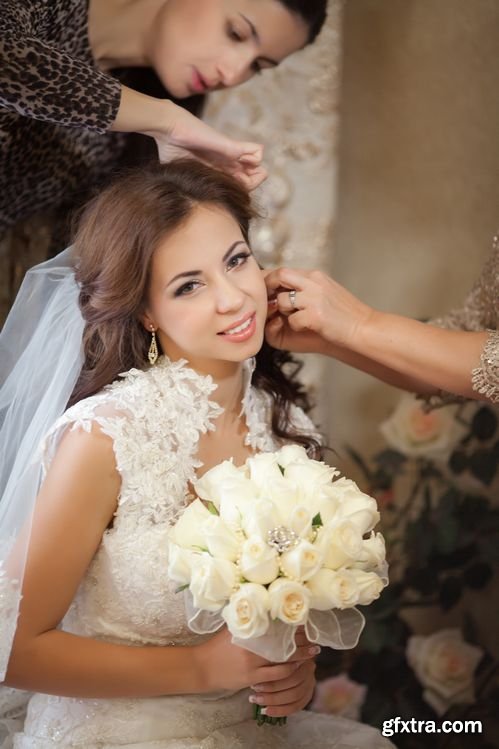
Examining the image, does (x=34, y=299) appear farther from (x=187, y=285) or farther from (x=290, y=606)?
(x=290, y=606)

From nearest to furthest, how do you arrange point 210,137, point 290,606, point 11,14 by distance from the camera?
point 290,606 → point 11,14 → point 210,137

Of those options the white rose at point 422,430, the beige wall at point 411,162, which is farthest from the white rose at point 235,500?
the beige wall at point 411,162

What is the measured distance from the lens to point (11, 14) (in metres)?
1.88

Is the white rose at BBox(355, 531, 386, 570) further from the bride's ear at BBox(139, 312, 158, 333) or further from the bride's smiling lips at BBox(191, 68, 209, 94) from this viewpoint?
the bride's smiling lips at BBox(191, 68, 209, 94)

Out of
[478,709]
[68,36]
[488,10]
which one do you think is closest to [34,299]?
[68,36]

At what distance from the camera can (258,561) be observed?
1.42m

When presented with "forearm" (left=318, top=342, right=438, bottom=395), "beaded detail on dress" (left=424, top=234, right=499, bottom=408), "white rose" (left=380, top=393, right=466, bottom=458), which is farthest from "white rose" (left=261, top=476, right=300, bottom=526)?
"white rose" (left=380, top=393, right=466, bottom=458)

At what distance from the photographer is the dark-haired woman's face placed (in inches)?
85.6

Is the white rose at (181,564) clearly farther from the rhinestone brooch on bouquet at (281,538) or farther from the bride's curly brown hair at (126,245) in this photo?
the bride's curly brown hair at (126,245)

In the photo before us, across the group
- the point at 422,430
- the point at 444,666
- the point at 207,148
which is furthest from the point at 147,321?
the point at 444,666

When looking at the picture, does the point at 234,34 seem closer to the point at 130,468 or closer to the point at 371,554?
the point at 130,468

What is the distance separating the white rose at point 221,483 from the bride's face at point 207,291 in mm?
311

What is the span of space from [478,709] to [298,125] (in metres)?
1.95

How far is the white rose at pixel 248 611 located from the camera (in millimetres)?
1415
